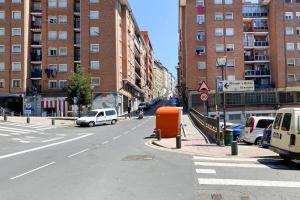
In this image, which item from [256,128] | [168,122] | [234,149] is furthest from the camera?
[168,122]

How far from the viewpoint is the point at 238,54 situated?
76000mm

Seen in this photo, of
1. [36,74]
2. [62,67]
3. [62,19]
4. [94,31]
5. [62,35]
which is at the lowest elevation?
[36,74]

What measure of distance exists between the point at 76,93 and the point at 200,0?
33.0 metres

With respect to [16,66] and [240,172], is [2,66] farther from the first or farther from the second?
[240,172]

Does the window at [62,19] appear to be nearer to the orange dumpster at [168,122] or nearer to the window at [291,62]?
the window at [291,62]

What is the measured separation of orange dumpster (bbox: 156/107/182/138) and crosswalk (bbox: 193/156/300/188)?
449 inches

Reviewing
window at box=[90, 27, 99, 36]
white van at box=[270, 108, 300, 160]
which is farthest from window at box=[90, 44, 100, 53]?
white van at box=[270, 108, 300, 160]

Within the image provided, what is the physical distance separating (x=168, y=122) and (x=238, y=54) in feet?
163

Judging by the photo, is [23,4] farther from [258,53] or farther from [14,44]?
[258,53]

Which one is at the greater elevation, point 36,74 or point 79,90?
point 36,74

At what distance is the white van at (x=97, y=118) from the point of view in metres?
45.8

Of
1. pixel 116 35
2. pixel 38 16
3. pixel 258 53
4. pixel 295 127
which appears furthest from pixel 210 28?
pixel 295 127

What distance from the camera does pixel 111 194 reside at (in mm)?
9977

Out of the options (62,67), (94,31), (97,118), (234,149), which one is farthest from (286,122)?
(62,67)
